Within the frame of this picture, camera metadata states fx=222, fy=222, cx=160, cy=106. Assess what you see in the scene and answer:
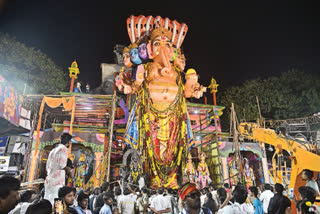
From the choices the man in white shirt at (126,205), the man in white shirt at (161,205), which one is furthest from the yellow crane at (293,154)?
the man in white shirt at (126,205)

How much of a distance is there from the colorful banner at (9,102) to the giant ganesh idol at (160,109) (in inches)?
232

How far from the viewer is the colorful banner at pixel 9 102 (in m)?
11.2

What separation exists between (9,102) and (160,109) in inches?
321

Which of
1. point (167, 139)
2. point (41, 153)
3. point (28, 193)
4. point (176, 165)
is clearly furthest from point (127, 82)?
point (28, 193)

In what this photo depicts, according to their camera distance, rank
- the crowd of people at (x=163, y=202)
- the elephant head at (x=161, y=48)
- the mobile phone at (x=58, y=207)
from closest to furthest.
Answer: the crowd of people at (x=163, y=202) → the mobile phone at (x=58, y=207) → the elephant head at (x=161, y=48)

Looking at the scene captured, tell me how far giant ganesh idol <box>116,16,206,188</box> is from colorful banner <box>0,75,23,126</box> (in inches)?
232

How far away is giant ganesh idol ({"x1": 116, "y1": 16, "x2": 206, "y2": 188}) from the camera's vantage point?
9641mm

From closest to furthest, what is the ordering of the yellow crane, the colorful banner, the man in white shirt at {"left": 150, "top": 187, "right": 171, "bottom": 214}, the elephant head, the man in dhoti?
the man in dhoti < the man in white shirt at {"left": 150, "top": 187, "right": 171, "bottom": 214} < the yellow crane < the elephant head < the colorful banner

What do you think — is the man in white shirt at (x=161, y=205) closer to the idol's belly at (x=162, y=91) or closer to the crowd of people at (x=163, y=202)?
the crowd of people at (x=163, y=202)

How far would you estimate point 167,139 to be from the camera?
10188 mm

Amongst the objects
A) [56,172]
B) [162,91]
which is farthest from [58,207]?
[162,91]

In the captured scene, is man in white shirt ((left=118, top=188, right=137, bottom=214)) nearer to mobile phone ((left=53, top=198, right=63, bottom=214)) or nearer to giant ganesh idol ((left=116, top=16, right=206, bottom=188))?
mobile phone ((left=53, top=198, right=63, bottom=214))

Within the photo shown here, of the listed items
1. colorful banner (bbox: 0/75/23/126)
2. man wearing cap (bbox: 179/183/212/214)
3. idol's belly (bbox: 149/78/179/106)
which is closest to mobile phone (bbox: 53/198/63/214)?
man wearing cap (bbox: 179/183/212/214)

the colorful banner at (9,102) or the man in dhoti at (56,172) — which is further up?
the colorful banner at (9,102)
